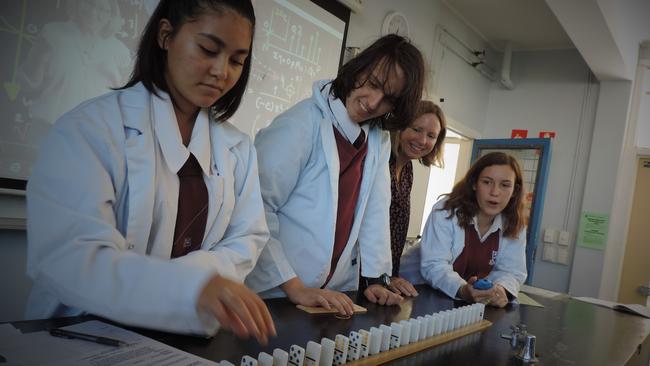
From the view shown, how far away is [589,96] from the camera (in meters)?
4.86

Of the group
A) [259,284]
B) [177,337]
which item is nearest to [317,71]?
[259,284]

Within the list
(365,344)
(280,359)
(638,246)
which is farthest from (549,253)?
(280,359)

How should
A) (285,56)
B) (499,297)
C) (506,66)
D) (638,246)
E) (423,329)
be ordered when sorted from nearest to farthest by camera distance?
1. (423,329)
2. (499,297)
3. (285,56)
4. (638,246)
5. (506,66)

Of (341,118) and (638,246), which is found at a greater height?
(341,118)

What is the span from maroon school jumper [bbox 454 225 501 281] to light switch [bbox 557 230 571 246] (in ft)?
10.0

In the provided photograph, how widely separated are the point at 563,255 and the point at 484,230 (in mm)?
3124

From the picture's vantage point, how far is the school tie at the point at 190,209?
0.96 m

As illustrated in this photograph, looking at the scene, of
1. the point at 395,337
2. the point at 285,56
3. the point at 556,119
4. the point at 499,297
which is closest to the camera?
the point at 395,337

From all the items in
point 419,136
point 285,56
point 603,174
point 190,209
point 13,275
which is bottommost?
point 13,275

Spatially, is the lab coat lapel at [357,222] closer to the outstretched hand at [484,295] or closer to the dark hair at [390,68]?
the dark hair at [390,68]

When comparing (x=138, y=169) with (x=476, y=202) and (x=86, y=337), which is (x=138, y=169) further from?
(x=476, y=202)

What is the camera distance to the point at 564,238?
15.5 feet

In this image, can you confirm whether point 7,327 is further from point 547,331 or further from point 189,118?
point 547,331

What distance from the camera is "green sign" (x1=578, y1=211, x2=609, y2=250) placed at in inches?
173
